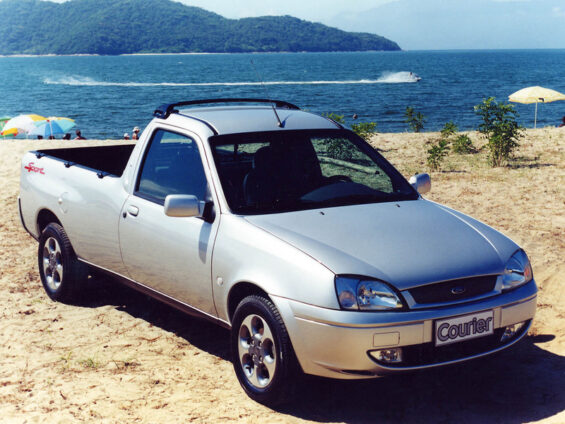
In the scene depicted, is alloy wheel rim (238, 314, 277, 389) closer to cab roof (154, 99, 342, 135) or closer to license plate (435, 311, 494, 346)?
license plate (435, 311, 494, 346)

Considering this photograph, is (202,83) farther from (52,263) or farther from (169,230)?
(169,230)

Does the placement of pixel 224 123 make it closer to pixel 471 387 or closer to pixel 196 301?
pixel 196 301

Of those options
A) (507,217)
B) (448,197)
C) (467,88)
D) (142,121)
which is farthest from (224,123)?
(467,88)

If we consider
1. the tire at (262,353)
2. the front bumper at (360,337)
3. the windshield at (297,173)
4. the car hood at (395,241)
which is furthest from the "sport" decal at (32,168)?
the front bumper at (360,337)

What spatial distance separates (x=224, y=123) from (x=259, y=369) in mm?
1785

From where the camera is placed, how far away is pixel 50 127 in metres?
27.0

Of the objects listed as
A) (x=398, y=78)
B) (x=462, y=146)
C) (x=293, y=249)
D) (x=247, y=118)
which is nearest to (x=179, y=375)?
(x=293, y=249)

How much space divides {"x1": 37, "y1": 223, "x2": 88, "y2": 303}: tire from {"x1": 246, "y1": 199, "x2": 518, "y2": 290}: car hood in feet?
7.65

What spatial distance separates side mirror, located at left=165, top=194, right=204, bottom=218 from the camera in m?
4.41

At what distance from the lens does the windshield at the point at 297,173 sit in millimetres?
4648

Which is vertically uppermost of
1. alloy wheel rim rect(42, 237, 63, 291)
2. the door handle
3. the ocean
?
the door handle

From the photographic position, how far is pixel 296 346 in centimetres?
385

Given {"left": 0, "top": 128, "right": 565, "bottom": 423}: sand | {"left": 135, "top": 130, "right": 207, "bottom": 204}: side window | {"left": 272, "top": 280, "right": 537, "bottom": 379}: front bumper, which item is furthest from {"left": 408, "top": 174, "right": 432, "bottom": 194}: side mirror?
{"left": 135, "top": 130, "right": 207, "bottom": 204}: side window

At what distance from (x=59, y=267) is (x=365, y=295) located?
3467 millimetres
